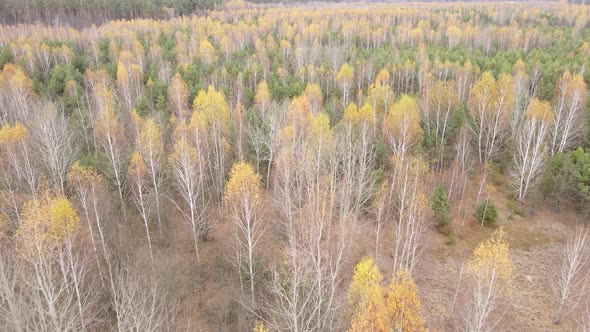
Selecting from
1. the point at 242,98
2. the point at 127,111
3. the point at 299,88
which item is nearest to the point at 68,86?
the point at 127,111

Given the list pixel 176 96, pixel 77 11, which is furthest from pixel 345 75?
pixel 77 11

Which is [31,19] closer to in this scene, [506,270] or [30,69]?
[30,69]

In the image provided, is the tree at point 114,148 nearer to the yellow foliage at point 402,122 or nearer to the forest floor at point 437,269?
the forest floor at point 437,269

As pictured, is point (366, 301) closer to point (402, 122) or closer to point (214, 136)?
point (214, 136)

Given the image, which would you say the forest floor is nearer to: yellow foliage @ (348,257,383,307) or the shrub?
the shrub

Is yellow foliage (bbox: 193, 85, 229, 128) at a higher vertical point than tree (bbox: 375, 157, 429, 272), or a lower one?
higher

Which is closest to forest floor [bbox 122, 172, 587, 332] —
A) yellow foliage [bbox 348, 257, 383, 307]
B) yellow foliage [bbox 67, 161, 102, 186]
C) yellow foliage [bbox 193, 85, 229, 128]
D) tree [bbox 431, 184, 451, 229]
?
tree [bbox 431, 184, 451, 229]

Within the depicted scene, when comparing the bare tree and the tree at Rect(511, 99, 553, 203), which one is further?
the tree at Rect(511, 99, 553, 203)

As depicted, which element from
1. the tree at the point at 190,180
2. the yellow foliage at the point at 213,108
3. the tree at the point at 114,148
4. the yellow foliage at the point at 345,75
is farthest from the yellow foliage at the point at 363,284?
the yellow foliage at the point at 345,75
